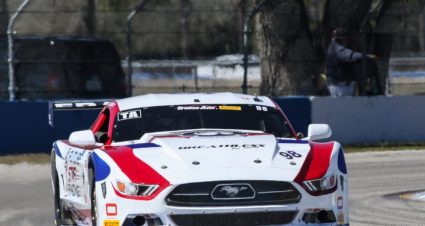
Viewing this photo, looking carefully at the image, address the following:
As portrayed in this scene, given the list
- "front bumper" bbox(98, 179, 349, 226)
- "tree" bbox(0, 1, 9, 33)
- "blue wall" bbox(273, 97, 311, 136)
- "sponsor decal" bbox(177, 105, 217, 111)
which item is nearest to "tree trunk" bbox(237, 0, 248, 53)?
"blue wall" bbox(273, 97, 311, 136)

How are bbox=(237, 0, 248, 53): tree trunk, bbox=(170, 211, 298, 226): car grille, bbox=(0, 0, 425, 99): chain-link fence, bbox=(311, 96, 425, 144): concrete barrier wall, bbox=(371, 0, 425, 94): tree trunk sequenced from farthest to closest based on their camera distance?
bbox=(371, 0, 425, 94): tree trunk, bbox=(237, 0, 248, 53): tree trunk, bbox=(0, 0, 425, 99): chain-link fence, bbox=(311, 96, 425, 144): concrete barrier wall, bbox=(170, 211, 298, 226): car grille

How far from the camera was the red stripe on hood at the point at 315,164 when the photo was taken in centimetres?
755

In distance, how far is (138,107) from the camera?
9.13 meters

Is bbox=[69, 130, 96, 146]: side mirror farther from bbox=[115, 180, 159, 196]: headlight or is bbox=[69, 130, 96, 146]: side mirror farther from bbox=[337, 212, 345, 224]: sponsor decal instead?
bbox=[337, 212, 345, 224]: sponsor decal

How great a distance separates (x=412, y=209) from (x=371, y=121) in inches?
301

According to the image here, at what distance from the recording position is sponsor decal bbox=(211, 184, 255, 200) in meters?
7.39

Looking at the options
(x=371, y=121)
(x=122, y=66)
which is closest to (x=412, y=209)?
(x=371, y=121)

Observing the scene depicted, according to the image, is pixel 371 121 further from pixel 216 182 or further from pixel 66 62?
pixel 216 182

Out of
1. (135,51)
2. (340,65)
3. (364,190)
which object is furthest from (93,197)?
(340,65)

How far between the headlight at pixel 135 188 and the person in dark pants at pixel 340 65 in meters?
12.1

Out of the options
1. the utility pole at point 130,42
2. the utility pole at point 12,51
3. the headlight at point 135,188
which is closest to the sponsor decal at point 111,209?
the headlight at point 135,188

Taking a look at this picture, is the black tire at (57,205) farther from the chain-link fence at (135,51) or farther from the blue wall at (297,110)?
the chain-link fence at (135,51)

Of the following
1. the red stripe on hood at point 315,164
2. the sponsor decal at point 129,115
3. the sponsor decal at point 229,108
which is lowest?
the red stripe on hood at point 315,164

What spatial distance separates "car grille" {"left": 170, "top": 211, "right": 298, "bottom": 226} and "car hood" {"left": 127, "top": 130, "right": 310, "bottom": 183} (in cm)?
24
